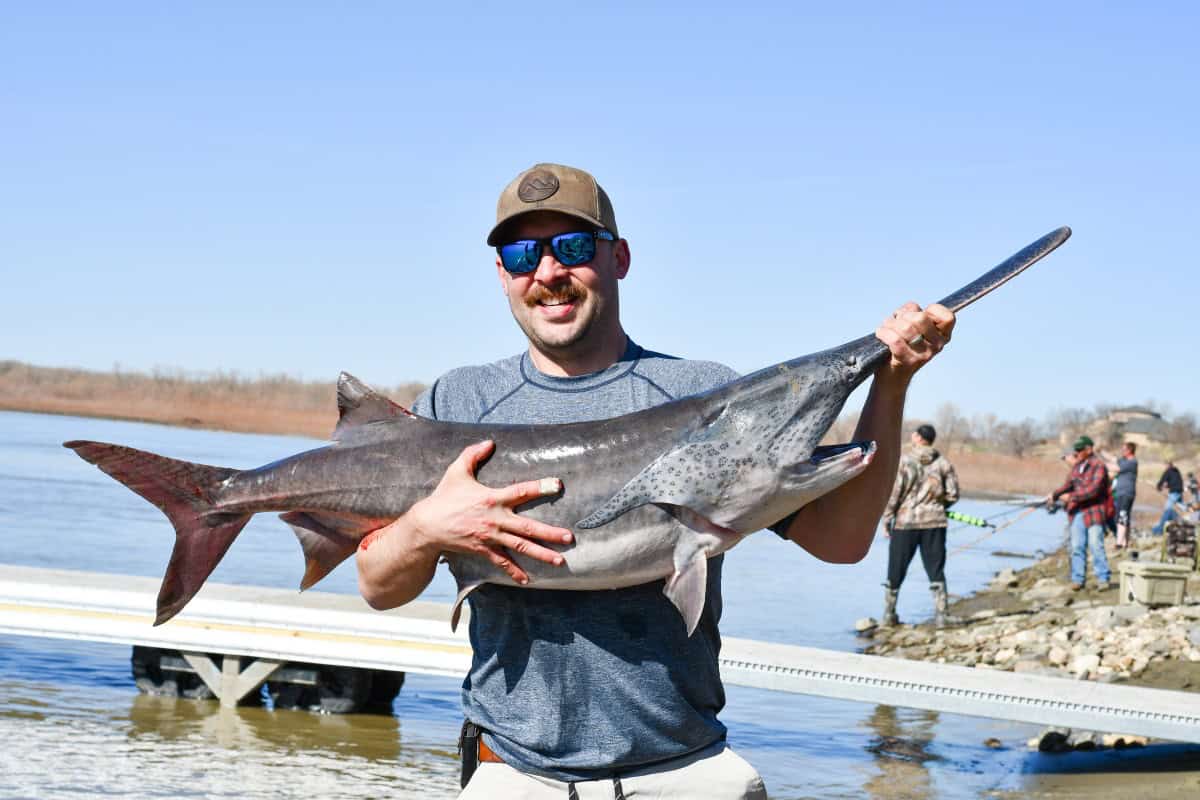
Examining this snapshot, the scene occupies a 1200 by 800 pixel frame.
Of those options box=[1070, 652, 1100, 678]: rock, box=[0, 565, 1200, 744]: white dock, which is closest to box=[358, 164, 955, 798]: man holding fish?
box=[0, 565, 1200, 744]: white dock

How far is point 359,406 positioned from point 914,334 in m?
1.50

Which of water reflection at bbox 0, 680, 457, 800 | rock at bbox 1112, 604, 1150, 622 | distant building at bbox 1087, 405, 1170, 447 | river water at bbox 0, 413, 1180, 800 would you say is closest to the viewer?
water reflection at bbox 0, 680, 457, 800

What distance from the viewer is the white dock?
9.20 m

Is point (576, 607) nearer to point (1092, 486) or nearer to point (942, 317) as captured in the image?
point (942, 317)

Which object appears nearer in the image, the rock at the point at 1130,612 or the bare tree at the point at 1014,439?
the rock at the point at 1130,612

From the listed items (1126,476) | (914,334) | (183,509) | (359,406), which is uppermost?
Answer: (1126,476)

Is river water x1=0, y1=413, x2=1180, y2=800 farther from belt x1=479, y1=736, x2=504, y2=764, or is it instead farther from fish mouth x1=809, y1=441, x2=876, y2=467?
fish mouth x1=809, y1=441, x2=876, y2=467

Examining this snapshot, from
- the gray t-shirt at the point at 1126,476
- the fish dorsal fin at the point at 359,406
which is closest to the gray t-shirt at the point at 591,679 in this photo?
the fish dorsal fin at the point at 359,406

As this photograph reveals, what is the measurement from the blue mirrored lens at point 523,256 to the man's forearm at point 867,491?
965 mm

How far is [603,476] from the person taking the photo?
10.6 ft

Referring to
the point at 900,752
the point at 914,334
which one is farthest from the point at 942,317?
the point at 900,752

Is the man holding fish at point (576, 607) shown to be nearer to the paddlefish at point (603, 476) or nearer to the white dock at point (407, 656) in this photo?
the paddlefish at point (603, 476)

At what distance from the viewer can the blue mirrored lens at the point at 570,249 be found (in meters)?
3.48

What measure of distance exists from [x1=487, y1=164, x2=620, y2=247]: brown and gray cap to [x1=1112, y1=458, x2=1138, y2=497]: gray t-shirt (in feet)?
84.5
